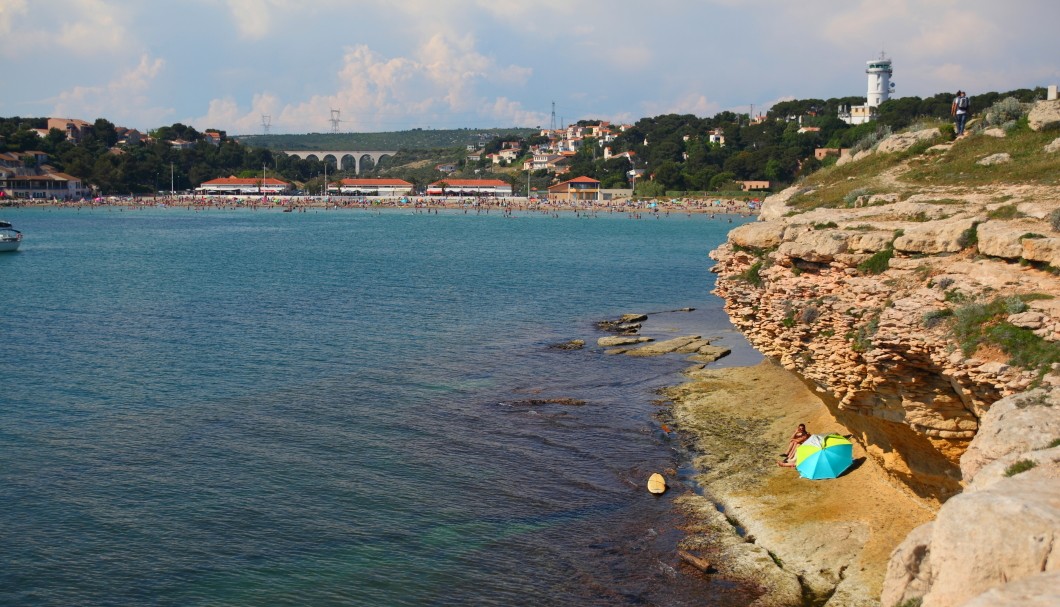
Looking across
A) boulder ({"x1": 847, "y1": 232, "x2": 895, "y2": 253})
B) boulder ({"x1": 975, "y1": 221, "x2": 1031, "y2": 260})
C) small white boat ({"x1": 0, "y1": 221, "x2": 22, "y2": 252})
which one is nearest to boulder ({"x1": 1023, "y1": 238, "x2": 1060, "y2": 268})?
boulder ({"x1": 975, "y1": 221, "x2": 1031, "y2": 260})

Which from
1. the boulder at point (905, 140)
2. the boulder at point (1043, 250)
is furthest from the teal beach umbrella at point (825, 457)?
the boulder at point (905, 140)

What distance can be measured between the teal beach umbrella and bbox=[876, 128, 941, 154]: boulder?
1077 cm

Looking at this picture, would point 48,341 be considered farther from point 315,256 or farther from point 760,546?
point 315,256

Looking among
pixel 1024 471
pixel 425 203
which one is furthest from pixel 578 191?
pixel 1024 471

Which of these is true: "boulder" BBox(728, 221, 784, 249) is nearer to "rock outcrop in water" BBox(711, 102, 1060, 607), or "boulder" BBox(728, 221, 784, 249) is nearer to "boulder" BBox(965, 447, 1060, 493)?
"rock outcrop in water" BBox(711, 102, 1060, 607)

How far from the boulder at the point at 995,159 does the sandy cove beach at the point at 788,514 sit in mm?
6675

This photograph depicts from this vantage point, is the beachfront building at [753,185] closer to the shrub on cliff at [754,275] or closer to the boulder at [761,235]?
the boulder at [761,235]

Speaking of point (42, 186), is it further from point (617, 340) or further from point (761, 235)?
point (761, 235)

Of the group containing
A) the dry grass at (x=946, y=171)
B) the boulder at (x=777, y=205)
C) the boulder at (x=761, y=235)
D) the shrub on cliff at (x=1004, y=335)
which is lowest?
the shrub on cliff at (x=1004, y=335)

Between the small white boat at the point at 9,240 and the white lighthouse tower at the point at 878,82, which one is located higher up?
the white lighthouse tower at the point at 878,82

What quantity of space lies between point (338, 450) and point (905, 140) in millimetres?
17397

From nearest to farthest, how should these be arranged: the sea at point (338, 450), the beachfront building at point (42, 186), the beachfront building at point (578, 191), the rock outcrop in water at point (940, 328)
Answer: the rock outcrop in water at point (940, 328) < the sea at point (338, 450) < the beachfront building at point (42, 186) < the beachfront building at point (578, 191)

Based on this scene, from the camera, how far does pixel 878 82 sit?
171625 mm

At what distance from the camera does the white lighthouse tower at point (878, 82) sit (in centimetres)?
16975
